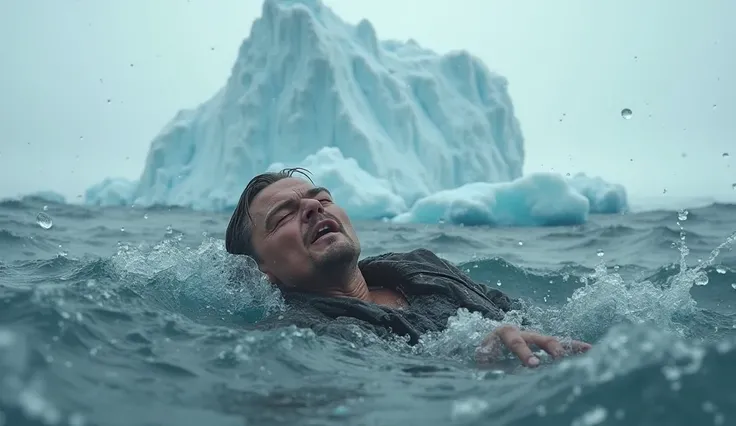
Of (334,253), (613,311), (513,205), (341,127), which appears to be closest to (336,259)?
(334,253)

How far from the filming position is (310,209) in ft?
10.2

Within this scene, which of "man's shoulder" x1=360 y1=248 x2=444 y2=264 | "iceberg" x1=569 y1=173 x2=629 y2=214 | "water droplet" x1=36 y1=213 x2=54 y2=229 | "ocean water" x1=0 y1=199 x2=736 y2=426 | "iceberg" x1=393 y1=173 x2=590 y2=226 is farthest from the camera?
"iceberg" x1=569 y1=173 x2=629 y2=214

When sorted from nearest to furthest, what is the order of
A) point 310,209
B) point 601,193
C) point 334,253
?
1. point 334,253
2. point 310,209
3. point 601,193

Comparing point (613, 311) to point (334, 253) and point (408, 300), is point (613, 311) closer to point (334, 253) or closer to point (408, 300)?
point (408, 300)

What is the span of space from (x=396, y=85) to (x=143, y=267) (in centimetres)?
1551

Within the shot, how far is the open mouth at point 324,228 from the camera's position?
10.1ft

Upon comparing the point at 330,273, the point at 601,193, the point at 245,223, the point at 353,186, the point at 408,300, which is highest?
the point at 245,223

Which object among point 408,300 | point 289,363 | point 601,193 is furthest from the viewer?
point 601,193

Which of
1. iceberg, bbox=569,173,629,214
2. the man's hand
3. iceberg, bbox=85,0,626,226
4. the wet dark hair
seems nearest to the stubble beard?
the wet dark hair

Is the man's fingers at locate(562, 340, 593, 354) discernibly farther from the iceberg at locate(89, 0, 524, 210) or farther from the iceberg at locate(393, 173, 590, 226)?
the iceberg at locate(89, 0, 524, 210)

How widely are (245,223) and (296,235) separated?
343 mm

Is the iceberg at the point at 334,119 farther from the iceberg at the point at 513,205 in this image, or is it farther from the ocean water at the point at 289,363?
the ocean water at the point at 289,363

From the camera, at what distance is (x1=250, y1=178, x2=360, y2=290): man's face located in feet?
10.0

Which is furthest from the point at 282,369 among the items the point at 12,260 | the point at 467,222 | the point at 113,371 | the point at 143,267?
the point at 467,222
